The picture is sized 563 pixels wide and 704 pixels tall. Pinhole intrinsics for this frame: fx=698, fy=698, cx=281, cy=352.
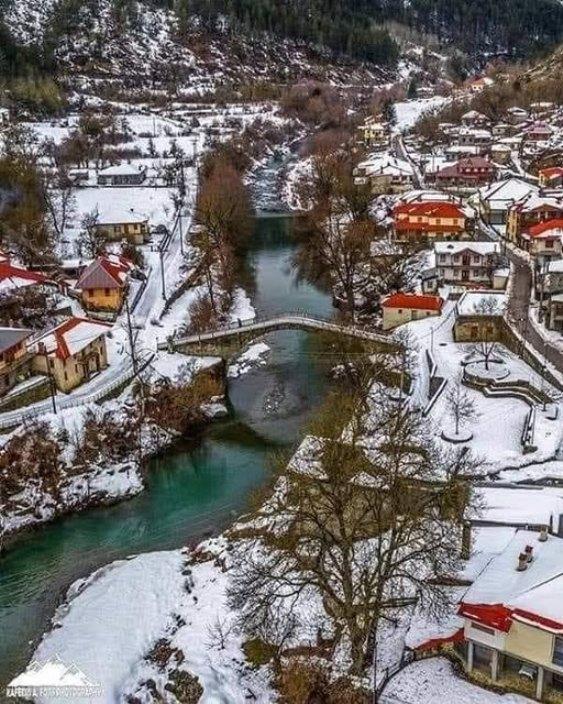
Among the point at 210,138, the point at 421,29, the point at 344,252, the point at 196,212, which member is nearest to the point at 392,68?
the point at 421,29

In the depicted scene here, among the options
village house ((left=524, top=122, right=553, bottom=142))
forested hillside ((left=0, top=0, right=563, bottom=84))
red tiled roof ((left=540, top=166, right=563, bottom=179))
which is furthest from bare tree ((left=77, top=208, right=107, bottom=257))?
forested hillside ((left=0, top=0, right=563, bottom=84))

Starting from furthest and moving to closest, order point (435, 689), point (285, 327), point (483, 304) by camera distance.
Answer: point (285, 327) → point (483, 304) → point (435, 689)

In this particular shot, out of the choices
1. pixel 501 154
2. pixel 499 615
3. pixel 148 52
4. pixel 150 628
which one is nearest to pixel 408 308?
pixel 150 628

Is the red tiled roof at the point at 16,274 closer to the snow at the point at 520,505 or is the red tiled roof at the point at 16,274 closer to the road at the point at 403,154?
the snow at the point at 520,505

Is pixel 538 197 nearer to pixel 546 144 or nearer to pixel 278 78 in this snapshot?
pixel 546 144

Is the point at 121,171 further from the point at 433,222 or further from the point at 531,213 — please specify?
the point at 531,213

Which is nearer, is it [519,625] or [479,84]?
[519,625]
